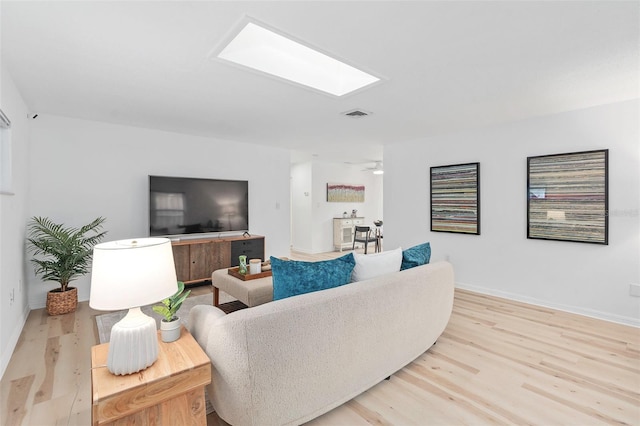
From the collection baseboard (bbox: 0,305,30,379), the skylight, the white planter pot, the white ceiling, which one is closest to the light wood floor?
baseboard (bbox: 0,305,30,379)

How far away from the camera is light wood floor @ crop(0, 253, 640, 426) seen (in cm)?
176

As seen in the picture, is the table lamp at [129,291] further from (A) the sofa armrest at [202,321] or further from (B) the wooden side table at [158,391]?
(A) the sofa armrest at [202,321]

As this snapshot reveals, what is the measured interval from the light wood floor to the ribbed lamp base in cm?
70

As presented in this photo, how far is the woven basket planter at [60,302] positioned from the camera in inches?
130

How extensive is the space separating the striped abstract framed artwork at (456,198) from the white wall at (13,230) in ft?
15.4

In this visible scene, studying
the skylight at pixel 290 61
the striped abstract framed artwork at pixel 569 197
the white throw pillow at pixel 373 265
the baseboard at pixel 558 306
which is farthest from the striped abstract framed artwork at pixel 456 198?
the white throw pillow at pixel 373 265

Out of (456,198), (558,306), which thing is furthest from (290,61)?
(558,306)

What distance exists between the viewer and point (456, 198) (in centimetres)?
438

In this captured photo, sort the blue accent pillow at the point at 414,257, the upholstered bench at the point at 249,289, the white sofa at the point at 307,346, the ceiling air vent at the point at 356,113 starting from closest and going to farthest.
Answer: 1. the white sofa at the point at 307,346
2. the blue accent pillow at the point at 414,257
3. the upholstered bench at the point at 249,289
4. the ceiling air vent at the point at 356,113

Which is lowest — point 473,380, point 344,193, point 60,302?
point 473,380

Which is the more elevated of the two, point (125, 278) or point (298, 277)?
point (125, 278)

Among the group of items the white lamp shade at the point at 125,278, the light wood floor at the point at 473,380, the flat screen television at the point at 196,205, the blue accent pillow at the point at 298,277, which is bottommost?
the light wood floor at the point at 473,380

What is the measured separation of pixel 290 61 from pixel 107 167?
2922 millimetres

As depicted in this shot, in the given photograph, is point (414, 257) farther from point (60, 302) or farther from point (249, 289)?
point (60, 302)
